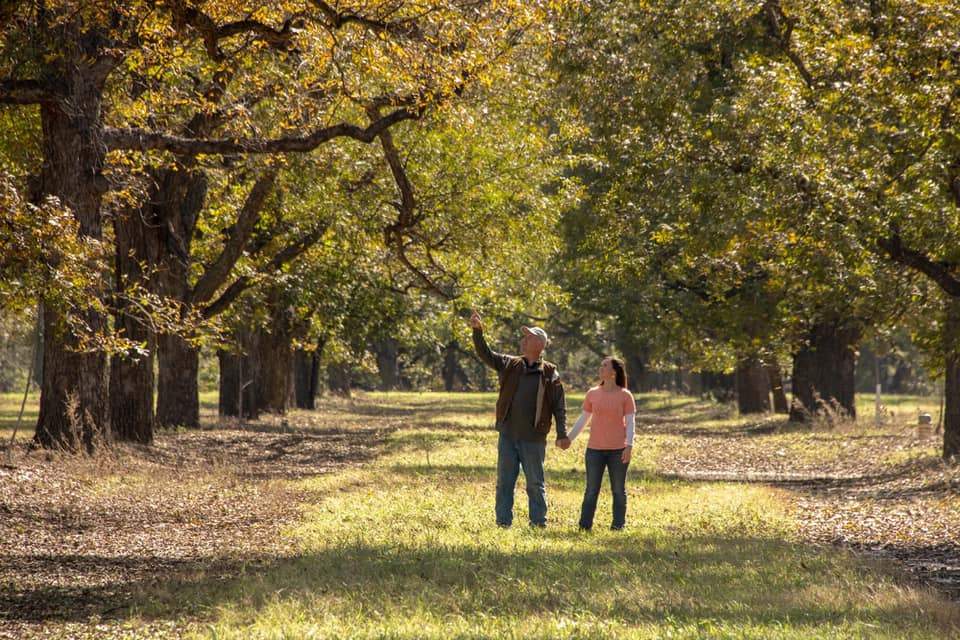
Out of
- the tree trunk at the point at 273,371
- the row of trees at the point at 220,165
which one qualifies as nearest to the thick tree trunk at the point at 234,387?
the tree trunk at the point at 273,371

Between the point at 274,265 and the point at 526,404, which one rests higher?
the point at 274,265

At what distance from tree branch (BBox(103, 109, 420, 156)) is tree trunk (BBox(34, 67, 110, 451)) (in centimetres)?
37

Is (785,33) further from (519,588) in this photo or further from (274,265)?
(519,588)

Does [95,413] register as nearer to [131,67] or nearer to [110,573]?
[131,67]

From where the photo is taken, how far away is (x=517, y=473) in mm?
12625

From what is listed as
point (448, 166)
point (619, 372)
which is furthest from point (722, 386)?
point (619, 372)

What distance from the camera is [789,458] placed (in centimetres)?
2556

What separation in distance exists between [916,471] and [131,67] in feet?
44.4

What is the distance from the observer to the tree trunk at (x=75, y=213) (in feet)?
54.9

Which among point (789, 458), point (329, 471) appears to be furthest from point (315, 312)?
point (789, 458)

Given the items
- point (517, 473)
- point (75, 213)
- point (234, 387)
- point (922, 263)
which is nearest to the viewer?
point (517, 473)

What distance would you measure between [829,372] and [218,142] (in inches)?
882

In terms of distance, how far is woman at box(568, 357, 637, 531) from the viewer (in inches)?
496

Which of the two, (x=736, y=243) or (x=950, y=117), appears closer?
(x=950, y=117)
